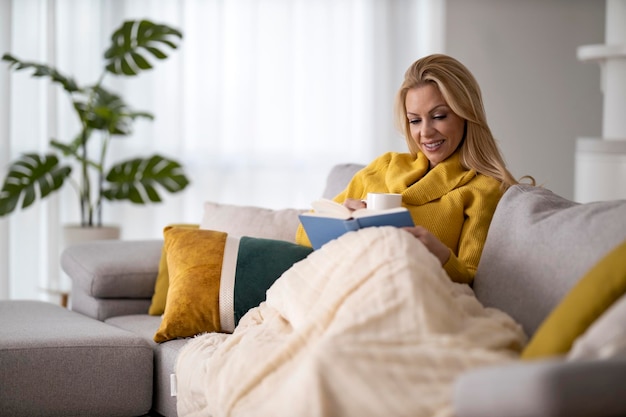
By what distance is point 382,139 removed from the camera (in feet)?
18.7

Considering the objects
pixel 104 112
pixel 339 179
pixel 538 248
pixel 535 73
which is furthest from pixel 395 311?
pixel 535 73

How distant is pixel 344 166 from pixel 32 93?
2.34 m

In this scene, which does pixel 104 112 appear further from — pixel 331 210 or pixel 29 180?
pixel 331 210

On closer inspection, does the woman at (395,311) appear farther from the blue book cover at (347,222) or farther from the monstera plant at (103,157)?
the monstera plant at (103,157)

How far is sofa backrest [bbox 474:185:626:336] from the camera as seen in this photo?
6.79 feet

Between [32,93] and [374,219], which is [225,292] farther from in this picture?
[32,93]

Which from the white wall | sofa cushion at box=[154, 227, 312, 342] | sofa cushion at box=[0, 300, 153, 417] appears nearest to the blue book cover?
sofa cushion at box=[154, 227, 312, 342]

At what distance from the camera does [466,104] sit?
107 inches

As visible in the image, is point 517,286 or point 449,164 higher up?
point 449,164

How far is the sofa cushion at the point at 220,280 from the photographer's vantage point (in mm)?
2746

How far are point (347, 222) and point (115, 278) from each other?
4.06 feet

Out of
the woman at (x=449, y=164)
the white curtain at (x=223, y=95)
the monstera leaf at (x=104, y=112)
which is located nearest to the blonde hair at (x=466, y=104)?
the woman at (x=449, y=164)

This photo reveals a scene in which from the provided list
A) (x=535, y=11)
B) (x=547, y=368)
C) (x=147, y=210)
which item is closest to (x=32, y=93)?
(x=147, y=210)

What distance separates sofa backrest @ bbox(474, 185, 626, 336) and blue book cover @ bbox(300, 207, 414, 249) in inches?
10.0
